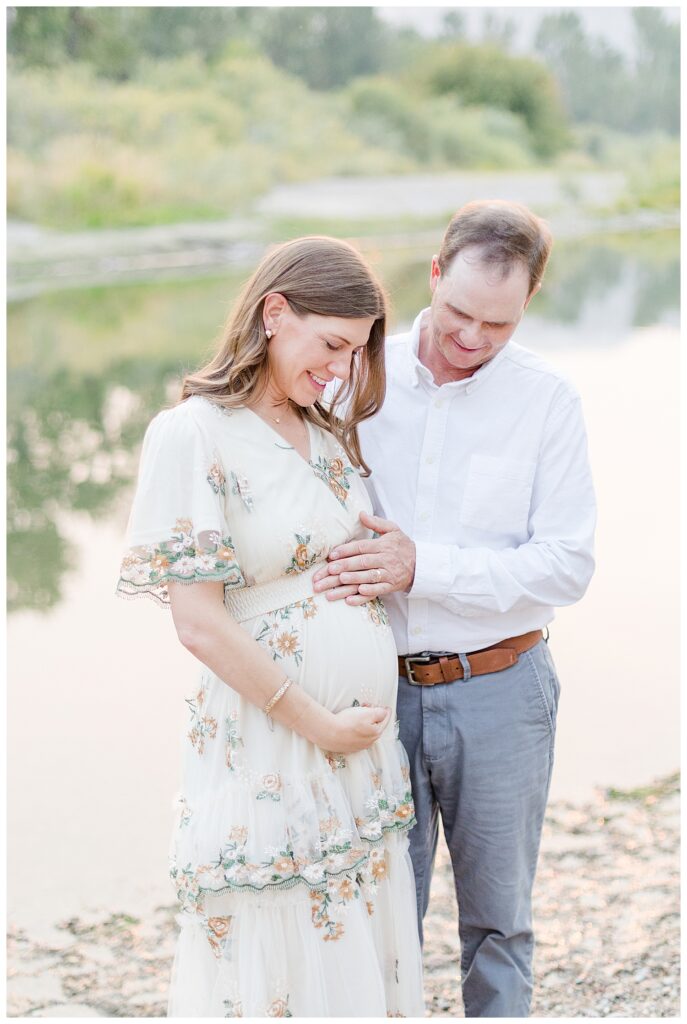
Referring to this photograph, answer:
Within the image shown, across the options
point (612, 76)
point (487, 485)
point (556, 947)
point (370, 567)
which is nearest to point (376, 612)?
point (370, 567)

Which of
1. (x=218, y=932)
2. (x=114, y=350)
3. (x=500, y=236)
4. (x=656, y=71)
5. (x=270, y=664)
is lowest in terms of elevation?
(x=218, y=932)

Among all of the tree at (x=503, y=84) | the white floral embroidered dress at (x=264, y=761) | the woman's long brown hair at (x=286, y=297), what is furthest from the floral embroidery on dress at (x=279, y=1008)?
the tree at (x=503, y=84)

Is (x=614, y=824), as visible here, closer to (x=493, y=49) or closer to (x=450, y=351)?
(x=450, y=351)

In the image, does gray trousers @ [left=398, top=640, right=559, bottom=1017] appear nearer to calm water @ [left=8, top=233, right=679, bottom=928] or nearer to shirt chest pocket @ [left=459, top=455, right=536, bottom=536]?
shirt chest pocket @ [left=459, top=455, right=536, bottom=536]

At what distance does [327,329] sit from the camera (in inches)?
78.4

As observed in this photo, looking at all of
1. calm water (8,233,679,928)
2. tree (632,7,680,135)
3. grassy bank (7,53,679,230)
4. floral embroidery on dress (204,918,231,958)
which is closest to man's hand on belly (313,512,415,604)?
calm water (8,233,679,928)

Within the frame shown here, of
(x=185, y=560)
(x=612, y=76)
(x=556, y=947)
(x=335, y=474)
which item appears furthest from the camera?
(x=612, y=76)

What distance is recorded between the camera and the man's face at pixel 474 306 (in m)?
2.18

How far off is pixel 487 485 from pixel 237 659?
2.06 feet

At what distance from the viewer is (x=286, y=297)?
200cm

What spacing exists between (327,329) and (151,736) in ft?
11.0

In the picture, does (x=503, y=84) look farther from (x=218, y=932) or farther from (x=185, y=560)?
(x=218, y=932)

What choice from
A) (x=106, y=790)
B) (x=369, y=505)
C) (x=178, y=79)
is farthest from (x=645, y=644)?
(x=178, y=79)

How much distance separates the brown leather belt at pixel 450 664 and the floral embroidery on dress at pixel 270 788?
1.33 ft
